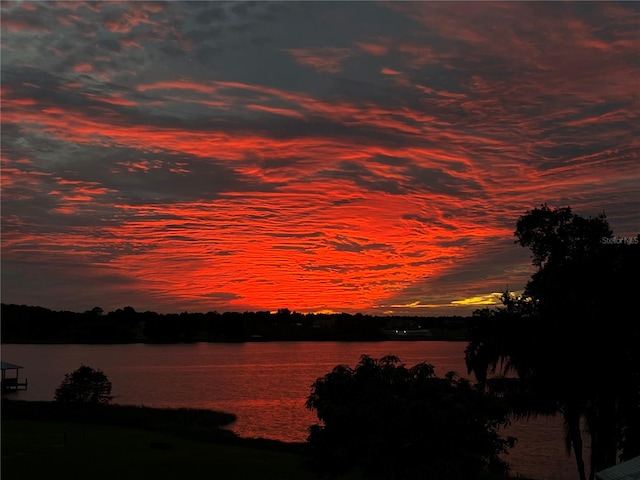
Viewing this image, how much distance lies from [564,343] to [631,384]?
11.7 ft

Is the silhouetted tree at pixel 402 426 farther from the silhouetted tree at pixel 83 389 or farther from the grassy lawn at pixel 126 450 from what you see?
the silhouetted tree at pixel 83 389

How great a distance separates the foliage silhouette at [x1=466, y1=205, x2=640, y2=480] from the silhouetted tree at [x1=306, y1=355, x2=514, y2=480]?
25.3 feet

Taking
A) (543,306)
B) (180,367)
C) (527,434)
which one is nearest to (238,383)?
(180,367)

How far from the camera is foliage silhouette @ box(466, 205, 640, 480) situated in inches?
1388

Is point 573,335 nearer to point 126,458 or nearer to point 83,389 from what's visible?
point 126,458

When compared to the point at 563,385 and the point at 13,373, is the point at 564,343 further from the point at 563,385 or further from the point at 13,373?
the point at 13,373

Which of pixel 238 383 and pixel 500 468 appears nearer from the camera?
pixel 500 468

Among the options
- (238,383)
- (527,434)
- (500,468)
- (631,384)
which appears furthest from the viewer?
(238,383)

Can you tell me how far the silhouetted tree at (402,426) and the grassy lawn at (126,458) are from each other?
8.77 metres

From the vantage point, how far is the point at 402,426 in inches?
1057

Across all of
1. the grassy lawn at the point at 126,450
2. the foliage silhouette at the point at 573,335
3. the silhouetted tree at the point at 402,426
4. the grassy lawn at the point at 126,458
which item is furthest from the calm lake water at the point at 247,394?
the silhouetted tree at the point at 402,426

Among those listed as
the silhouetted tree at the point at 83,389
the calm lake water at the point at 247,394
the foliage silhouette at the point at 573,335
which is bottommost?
the calm lake water at the point at 247,394

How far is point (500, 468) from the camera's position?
2869cm

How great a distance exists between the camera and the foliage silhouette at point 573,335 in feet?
116
